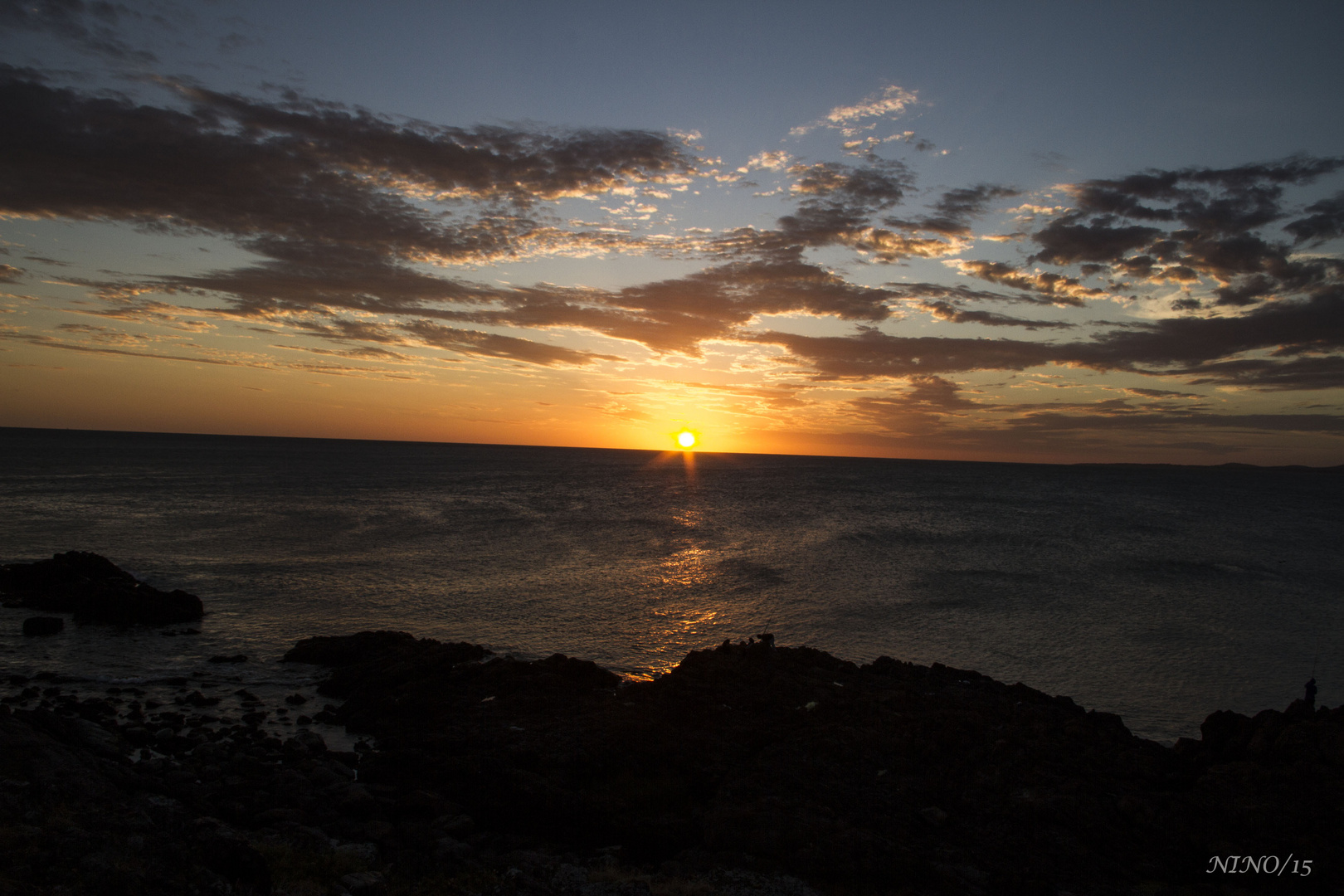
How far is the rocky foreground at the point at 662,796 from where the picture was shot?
10.5 m

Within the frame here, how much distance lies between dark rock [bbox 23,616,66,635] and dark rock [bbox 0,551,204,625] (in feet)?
3.92

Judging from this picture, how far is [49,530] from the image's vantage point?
4762cm

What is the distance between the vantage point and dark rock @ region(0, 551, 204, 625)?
2712 centimetres

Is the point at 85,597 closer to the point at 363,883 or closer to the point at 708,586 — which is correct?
the point at 363,883

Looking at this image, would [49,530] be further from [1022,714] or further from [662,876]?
[1022,714]

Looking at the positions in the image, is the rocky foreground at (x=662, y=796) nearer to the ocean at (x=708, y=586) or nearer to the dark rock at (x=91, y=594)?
the ocean at (x=708, y=586)

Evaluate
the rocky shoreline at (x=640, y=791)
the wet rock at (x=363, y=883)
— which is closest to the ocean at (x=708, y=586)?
the rocky shoreline at (x=640, y=791)

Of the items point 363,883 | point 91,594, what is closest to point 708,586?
point 91,594

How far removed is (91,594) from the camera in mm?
27766

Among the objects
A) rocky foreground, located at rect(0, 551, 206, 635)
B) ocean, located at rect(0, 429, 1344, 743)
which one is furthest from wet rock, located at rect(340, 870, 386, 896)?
rocky foreground, located at rect(0, 551, 206, 635)

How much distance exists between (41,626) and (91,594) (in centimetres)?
266

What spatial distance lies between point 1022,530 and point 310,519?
6650 centimetres

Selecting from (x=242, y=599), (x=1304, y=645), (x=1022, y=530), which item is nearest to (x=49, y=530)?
(x=242, y=599)

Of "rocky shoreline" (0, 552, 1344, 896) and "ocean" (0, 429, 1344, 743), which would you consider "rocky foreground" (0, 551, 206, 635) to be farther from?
"rocky shoreline" (0, 552, 1344, 896)
